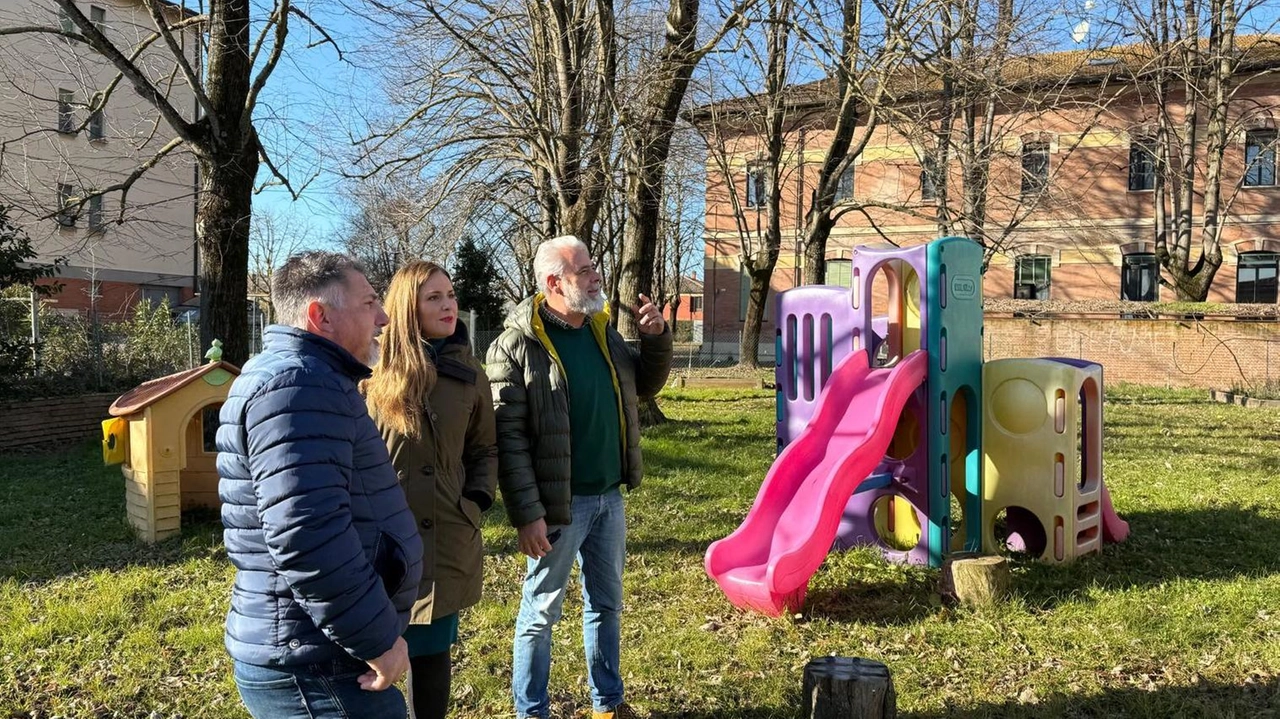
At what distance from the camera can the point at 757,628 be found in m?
4.61

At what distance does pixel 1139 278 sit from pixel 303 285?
98.5ft

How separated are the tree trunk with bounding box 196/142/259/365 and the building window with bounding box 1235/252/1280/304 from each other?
91.3ft

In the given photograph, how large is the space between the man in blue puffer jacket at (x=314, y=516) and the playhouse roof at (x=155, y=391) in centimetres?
490

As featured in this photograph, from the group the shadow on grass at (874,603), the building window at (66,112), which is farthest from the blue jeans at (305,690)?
the building window at (66,112)

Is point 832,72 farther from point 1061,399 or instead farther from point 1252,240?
point 1252,240

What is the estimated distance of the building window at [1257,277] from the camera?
84.2 ft

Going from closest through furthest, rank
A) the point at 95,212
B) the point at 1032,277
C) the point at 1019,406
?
the point at 1019,406, the point at 95,212, the point at 1032,277

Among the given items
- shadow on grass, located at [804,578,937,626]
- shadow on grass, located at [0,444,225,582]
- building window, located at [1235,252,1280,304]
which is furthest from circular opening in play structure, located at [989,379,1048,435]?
building window, located at [1235,252,1280,304]

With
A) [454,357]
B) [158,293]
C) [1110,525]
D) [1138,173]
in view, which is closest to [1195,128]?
[1138,173]

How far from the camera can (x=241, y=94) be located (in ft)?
28.7

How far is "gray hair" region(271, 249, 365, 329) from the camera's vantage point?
197 centimetres

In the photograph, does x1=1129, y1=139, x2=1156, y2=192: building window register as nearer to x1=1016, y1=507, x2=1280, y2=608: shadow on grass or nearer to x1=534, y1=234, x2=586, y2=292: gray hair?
x1=1016, y1=507, x2=1280, y2=608: shadow on grass

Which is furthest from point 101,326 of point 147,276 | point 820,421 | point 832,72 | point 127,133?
point 147,276

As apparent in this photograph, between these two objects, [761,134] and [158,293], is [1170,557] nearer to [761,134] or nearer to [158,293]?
[761,134]
